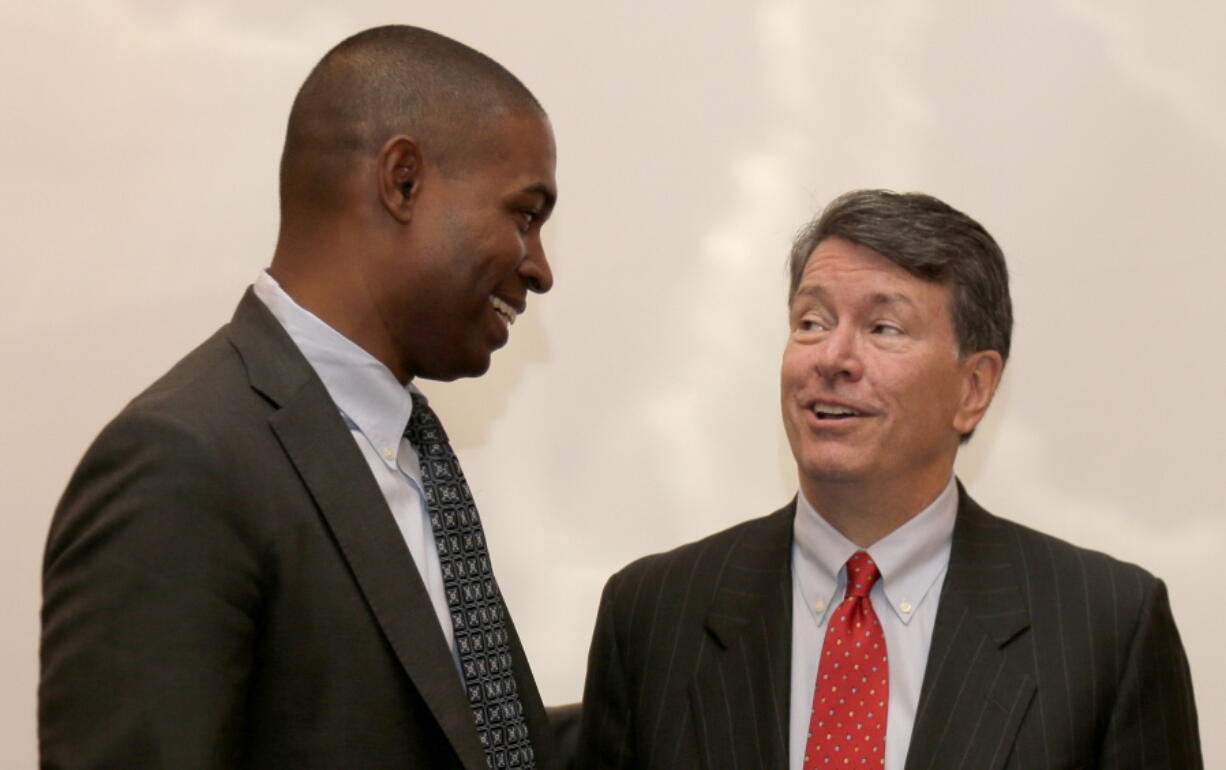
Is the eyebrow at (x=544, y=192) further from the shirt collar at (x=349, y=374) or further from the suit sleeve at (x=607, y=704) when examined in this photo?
the suit sleeve at (x=607, y=704)

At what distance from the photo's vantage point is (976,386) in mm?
2270

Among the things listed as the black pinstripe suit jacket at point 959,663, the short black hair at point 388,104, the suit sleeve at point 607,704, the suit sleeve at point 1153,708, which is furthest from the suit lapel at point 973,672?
the short black hair at point 388,104

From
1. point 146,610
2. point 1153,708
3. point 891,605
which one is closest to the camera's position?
point 146,610

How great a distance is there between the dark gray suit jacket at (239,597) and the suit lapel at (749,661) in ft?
1.79

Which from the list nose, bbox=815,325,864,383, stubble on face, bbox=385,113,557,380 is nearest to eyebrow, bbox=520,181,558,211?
stubble on face, bbox=385,113,557,380

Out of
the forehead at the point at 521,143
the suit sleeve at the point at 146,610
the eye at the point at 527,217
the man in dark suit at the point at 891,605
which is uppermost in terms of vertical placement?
the forehead at the point at 521,143

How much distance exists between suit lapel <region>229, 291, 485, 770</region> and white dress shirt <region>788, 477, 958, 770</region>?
0.62 meters

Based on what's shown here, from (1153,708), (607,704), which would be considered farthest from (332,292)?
(1153,708)

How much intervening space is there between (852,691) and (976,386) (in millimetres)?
481

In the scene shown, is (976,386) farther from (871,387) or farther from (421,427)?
(421,427)

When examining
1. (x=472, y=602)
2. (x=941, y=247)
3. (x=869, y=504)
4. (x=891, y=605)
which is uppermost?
(x=941, y=247)

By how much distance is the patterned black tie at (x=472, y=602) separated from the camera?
177 cm

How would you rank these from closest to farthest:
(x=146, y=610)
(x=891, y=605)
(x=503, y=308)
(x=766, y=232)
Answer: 1. (x=146, y=610)
2. (x=503, y=308)
3. (x=891, y=605)
4. (x=766, y=232)

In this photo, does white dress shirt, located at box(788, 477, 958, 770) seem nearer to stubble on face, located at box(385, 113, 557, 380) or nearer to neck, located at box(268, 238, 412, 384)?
stubble on face, located at box(385, 113, 557, 380)
